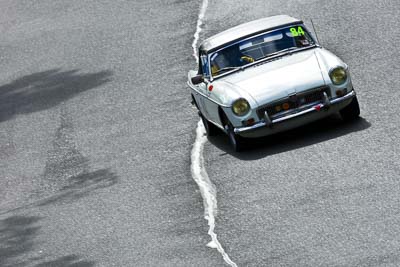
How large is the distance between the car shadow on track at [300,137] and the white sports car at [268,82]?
0.15 m

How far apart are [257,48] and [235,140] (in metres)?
1.49

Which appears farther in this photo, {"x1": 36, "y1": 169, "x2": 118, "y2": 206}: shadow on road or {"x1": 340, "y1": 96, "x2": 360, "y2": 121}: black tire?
{"x1": 36, "y1": 169, "x2": 118, "y2": 206}: shadow on road

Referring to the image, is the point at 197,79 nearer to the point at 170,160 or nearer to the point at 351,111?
the point at 170,160

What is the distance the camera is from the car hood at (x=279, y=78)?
13562 mm

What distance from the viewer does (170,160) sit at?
14859 millimetres

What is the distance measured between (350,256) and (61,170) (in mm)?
7142

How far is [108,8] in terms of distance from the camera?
26109 mm

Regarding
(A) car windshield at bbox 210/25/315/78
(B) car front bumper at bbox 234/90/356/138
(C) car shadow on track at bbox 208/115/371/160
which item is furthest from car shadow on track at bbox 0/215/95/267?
(A) car windshield at bbox 210/25/315/78

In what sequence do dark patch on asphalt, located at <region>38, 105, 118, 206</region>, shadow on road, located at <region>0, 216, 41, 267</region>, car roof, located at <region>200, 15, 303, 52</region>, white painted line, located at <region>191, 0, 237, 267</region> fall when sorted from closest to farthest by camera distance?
white painted line, located at <region>191, 0, 237, 267</region>, shadow on road, located at <region>0, 216, 41, 267</region>, dark patch on asphalt, located at <region>38, 105, 118, 206</region>, car roof, located at <region>200, 15, 303, 52</region>

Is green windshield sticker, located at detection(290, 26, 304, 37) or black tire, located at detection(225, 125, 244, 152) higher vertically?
green windshield sticker, located at detection(290, 26, 304, 37)

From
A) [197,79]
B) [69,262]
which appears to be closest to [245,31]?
[197,79]

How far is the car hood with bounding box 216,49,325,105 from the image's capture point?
44.5 feet

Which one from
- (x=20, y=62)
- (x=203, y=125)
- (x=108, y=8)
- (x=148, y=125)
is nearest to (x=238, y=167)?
(x=203, y=125)

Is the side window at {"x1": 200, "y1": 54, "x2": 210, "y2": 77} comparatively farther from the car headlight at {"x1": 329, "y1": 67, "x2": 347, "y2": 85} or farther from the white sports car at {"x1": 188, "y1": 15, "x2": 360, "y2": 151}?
the car headlight at {"x1": 329, "y1": 67, "x2": 347, "y2": 85}
